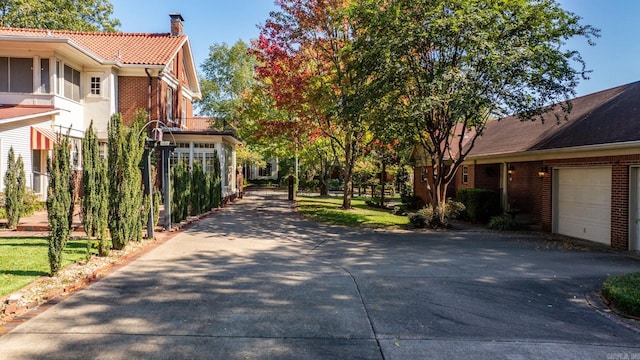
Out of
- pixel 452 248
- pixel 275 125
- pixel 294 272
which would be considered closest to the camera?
pixel 294 272

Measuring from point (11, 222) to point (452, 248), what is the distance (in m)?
12.2

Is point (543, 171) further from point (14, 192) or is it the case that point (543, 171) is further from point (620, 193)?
point (14, 192)

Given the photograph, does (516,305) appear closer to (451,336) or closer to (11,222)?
(451,336)

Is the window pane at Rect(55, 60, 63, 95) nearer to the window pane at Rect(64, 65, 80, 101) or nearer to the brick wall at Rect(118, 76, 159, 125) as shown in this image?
the window pane at Rect(64, 65, 80, 101)

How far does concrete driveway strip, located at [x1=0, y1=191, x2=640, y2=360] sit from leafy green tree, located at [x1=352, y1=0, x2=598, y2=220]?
4.83 metres

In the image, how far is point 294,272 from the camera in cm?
754

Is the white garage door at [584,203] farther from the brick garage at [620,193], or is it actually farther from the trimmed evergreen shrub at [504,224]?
the trimmed evergreen shrub at [504,224]

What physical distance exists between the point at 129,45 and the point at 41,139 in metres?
8.82

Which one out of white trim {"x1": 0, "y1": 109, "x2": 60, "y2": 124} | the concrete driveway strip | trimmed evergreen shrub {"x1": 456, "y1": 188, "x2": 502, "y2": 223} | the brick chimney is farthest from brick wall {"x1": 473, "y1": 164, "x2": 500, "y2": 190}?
the brick chimney

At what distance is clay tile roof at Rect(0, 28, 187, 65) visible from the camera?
1910 cm

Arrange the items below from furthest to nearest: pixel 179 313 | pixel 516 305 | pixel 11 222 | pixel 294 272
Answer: pixel 11 222 → pixel 294 272 → pixel 516 305 → pixel 179 313

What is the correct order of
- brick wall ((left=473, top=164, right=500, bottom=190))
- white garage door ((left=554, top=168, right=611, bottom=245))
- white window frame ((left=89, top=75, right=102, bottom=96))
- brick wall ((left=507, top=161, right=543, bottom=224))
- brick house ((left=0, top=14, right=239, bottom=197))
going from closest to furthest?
white garage door ((left=554, top=168, right=611, bottom=245)) → brick house ((left=0, top=14, right=239, bottom=197)) → brick wall ((left=507, top=161, right=543, bottom=224)) → brick wall ((left=473, top=164, right=500, bottom=190)) → white window frame ((left=89, top=75, right=102, bottom=96))

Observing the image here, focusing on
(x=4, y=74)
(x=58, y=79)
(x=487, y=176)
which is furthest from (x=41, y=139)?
(x=487, y=176)

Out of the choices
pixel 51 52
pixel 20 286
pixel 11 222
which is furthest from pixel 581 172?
pixel 51 52
